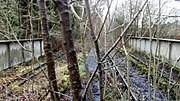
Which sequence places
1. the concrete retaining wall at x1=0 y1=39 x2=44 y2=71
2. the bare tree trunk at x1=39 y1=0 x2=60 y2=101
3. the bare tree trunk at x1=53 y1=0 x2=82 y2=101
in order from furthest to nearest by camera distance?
the concrete retaining wall at x1=0 y1=39 x2=44 y2=71 → the bare tree trunk at x1=39 y1=0 x2=60 y2=101 → the bare tree trunk at x1=53 y1=0 x2=82 y2=101

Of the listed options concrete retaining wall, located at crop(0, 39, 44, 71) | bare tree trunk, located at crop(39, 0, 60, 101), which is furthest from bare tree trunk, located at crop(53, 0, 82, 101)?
concrete retaining wall, located at crop(0, 39, 44, 71)

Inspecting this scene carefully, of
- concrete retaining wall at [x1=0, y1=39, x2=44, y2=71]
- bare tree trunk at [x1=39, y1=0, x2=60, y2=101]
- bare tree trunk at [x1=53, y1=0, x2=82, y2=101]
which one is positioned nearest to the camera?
bare tree trunk at [x1=53, y1=0, x2=82, y2=101]

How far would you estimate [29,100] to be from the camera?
5234 mm

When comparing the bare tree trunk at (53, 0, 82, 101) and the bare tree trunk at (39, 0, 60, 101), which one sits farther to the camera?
the bare tree trunk at (39, 0, 60, 101)

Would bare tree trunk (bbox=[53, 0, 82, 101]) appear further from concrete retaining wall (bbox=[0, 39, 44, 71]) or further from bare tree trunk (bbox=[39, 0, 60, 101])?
concrete retaining wall (bbox=[0, 39, 44, 71])

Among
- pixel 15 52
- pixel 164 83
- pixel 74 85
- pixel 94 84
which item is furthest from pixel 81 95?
pixel 15 52

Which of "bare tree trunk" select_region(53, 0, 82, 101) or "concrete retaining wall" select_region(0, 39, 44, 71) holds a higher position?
"bare tree trunk" select_region(53, 0, 82, 101)

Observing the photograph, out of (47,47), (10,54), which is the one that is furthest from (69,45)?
(10,54)

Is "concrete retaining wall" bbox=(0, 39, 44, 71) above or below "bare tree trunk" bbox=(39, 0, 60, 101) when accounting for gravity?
below

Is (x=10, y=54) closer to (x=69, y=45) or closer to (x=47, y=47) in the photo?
(x=47, y=47)

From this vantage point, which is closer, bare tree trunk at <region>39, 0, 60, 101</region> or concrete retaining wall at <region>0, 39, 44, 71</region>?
bare tree trunk at <region>39, 0, 60, 101</region>

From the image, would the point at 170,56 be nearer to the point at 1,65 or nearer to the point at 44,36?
the point at 1,65

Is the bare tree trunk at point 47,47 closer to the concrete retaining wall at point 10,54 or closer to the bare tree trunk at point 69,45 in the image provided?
the bare tree trunk at point 69,45

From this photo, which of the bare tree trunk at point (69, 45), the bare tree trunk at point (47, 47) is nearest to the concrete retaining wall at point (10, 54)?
the bare tree trunk at point (47, 47)
